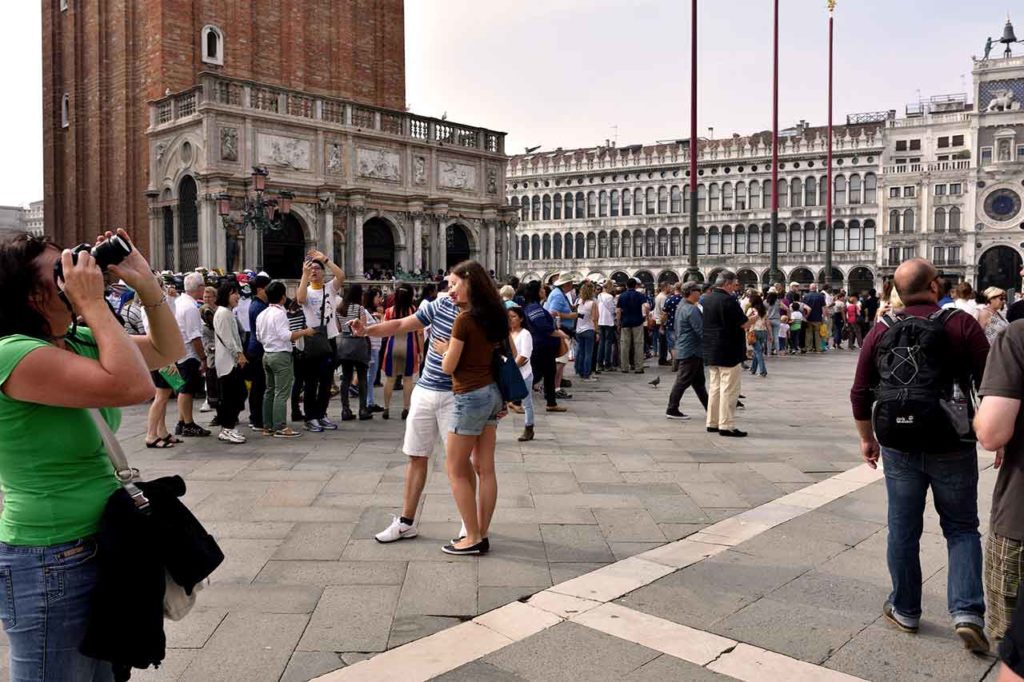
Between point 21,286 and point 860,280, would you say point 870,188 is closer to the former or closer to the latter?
point 860,280

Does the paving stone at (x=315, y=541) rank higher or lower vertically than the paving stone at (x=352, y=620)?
higher

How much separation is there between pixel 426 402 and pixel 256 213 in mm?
17880

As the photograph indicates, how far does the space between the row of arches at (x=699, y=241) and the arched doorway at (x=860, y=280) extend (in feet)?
6.09

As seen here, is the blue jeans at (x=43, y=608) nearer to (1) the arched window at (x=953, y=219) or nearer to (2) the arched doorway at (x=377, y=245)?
(2) the arched doorway at (x=377, y=245)

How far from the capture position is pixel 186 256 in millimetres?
26703

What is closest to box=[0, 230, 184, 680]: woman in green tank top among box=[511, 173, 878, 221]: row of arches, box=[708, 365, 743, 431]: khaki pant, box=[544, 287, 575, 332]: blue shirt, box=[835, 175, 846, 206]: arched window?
box=[708, 365, 743, 431]: khaki pant

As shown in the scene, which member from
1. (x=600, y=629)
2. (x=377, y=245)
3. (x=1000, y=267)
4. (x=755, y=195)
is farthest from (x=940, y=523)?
(x=755, y=195)

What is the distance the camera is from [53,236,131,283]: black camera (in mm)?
2229

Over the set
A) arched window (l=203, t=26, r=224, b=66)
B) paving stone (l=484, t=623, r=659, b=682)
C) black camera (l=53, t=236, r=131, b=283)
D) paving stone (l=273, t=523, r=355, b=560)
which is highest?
arched window (l=203, t=26, r=224, b=66)

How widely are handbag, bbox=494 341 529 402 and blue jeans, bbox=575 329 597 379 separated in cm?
975

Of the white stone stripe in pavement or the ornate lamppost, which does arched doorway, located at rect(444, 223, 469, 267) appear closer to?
the ornate lamppost

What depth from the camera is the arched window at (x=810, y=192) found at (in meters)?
70.4

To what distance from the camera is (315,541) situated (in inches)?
214

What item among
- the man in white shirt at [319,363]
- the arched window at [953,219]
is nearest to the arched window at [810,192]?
the arched window at [953,219]
